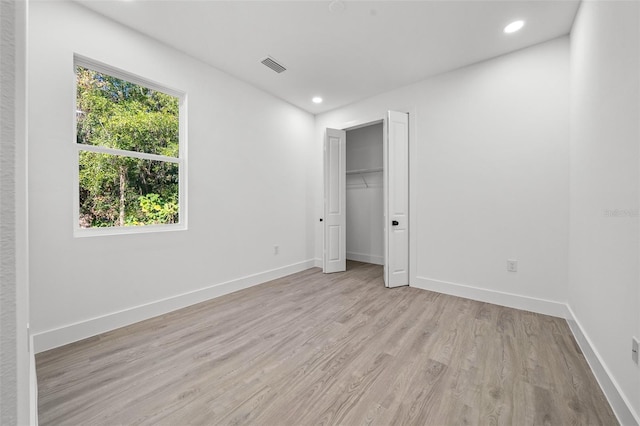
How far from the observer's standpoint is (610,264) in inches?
60.6

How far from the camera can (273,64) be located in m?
3.09

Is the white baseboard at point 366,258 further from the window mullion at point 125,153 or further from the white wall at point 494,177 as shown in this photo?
the window mullion at point 125,153

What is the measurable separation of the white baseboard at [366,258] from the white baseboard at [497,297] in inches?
55.2

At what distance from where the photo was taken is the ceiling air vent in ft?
9.81

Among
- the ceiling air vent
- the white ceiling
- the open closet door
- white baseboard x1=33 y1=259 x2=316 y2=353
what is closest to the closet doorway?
the open closet door

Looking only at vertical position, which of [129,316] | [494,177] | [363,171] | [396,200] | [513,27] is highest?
[513,27]

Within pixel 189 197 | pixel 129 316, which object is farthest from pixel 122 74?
pixel 129 316

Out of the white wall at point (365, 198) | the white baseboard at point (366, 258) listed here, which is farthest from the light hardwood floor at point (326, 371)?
the white wall at point (365, 198)

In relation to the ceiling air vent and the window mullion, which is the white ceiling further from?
the window mullion

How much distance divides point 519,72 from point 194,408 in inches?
162

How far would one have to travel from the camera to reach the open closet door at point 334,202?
4223mm

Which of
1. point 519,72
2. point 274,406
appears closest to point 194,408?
point 274,406

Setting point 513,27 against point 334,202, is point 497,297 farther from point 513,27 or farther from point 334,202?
point 513,27

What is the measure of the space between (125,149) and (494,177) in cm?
393
